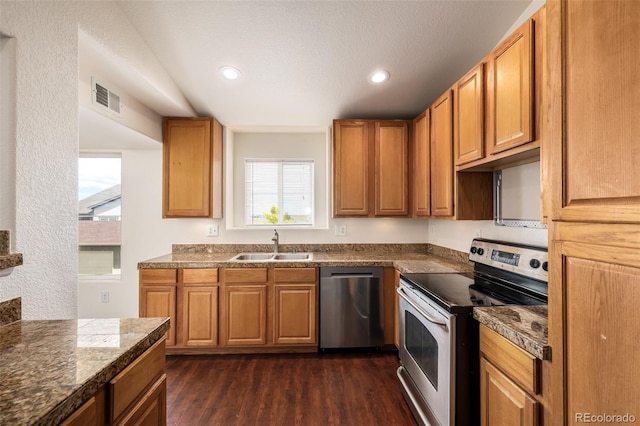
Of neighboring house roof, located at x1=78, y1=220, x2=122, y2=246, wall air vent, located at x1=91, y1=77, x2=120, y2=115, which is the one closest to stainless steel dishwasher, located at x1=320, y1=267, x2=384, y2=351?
wall air vent, located at x1=91, y1=77, x2=120, y2=115

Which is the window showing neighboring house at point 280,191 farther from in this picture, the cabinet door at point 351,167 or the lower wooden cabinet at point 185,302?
the lower wooden cabinet at point 185,302

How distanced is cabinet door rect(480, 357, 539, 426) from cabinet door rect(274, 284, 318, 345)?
1.59m

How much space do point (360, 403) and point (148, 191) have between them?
9.77 feet

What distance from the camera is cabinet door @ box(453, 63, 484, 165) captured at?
177 cm

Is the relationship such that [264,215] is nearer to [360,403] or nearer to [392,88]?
[392,88]

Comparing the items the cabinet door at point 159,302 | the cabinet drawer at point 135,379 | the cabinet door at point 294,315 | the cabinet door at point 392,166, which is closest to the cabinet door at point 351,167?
the cabinet door at point 392,166

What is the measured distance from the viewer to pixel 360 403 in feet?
6.47

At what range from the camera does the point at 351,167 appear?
2.93 meters

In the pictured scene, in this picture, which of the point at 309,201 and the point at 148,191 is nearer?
the point at 148,191

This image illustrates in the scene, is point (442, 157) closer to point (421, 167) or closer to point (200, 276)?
point (421, 167)

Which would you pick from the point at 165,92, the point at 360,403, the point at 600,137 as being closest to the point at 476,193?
the point at 600,137

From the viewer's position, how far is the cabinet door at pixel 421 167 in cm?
256

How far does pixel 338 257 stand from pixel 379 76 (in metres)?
1.73

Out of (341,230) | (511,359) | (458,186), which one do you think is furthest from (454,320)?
(341,230)
